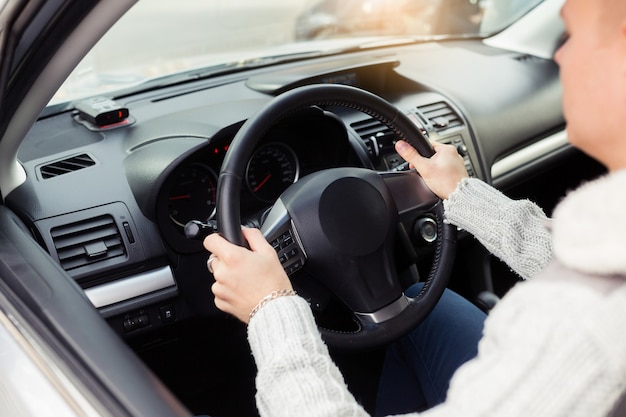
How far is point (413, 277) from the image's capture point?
6.57 feet

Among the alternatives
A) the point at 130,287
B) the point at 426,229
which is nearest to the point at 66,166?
the point at 130,287

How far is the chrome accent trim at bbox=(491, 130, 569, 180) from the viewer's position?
239 cm

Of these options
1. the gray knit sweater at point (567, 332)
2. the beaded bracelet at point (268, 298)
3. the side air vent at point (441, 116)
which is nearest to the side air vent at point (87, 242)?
the beaded bracelet at point (268, 298)

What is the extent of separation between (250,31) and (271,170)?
13.4 feet

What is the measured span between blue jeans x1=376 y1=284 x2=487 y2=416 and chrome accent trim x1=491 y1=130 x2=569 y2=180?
2.89 ft

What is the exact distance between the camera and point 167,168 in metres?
1.56

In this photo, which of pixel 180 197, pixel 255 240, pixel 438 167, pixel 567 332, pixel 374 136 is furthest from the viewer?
pixel 374 136

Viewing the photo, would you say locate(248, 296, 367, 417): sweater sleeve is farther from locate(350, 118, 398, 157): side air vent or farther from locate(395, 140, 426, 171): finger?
locate(350, 118, 398, 157): side air vent

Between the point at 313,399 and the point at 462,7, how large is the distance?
271 cm

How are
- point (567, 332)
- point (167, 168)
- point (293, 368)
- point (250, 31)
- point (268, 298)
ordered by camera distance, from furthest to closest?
point (250, 31) → point (167, 168) → point (268, 298) → point (293, 368) → point (567, 332)

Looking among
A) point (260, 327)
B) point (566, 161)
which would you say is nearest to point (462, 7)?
point (566, 161)

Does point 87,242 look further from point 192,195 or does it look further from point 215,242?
point 215,242

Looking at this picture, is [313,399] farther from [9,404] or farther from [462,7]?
[462,7]

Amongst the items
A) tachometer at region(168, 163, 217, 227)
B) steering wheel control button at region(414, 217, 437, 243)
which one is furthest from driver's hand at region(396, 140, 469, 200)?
tachometer at region(168, 163, 217, 227)
